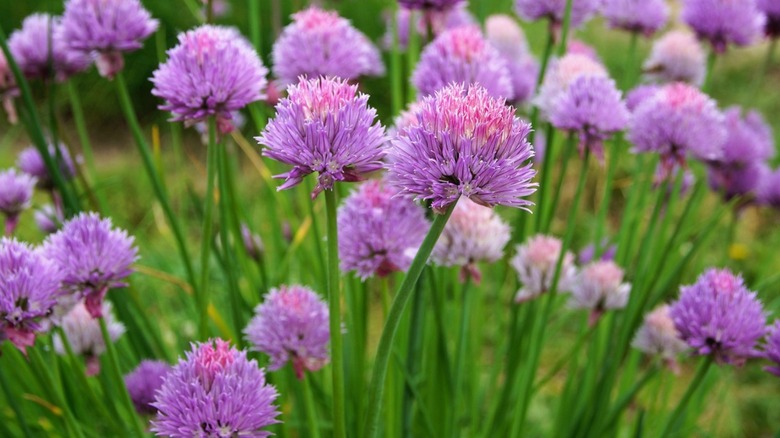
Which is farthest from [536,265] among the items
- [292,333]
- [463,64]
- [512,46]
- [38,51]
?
[38,51]

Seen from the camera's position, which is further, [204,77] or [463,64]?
[463,64]

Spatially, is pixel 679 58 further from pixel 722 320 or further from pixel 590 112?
pixel 722 320

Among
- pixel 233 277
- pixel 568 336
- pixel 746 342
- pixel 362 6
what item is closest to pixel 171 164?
pixel 362 6

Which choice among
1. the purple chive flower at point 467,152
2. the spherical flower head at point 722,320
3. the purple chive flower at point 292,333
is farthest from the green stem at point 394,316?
the spherical flower head at point 722,320

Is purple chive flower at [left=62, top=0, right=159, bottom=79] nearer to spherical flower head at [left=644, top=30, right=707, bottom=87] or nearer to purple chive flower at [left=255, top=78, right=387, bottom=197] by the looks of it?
purple chive flower at [left=255, top=78, right=387, bottom=197]

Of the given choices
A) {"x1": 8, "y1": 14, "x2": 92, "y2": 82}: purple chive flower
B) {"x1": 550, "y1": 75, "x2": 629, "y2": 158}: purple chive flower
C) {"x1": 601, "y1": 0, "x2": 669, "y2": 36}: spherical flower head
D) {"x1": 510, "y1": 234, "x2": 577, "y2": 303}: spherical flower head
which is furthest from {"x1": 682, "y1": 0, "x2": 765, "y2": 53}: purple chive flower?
{"x1": 8, "y1": 14, "x2": 92, "y2": 82}: purple chive flower

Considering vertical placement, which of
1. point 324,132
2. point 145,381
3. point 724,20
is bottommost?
point 145,381
